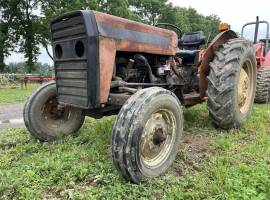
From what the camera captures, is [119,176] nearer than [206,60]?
Yes

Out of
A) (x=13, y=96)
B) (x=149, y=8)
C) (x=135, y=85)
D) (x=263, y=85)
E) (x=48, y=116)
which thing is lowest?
(x=13, y=96)

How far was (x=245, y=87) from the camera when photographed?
18.1 feet

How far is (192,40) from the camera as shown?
6.18 metres

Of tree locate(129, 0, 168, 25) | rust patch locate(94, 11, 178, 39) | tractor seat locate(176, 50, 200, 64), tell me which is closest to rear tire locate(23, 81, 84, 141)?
rust patch locate(94, 11, 178, 39)

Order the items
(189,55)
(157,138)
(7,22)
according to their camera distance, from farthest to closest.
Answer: (7,22)
(189,55)
(157,138)

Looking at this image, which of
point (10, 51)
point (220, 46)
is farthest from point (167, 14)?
point (220, 46)

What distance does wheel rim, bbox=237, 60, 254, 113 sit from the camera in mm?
5301

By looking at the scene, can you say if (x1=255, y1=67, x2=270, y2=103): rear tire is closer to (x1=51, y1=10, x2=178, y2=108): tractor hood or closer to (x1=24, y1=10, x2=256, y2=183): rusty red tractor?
(x1=24, y1=10, x2=256, y2=183): rusty red tractor

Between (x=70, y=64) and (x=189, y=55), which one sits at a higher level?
(x=189, y=55)

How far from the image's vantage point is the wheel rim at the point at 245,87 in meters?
5.30

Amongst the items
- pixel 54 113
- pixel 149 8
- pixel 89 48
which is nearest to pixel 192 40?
pixel 54 113

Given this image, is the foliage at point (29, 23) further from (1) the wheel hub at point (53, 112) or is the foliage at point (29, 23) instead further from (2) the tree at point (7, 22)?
(1) the wheel hub at point (53, 112)

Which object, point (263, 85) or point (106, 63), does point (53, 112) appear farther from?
point (263, 85)

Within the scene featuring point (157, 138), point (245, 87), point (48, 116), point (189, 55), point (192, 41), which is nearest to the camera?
point (157, 138)
